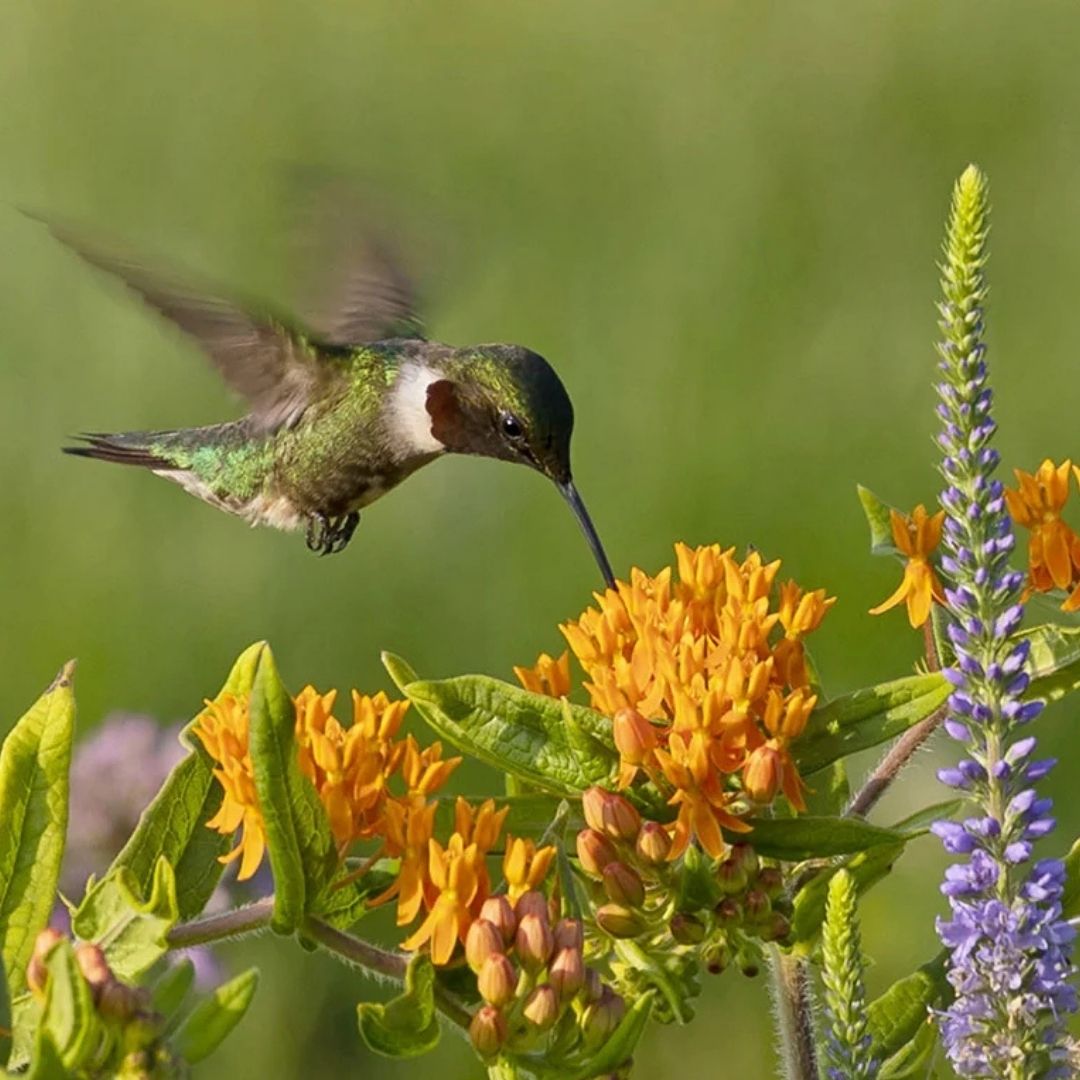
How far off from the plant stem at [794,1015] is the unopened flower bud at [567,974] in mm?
491

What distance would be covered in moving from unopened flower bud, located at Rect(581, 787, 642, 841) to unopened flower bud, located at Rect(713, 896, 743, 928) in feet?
0.53

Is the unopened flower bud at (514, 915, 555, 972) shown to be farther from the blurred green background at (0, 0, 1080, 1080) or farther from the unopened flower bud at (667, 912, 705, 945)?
the blurred green background at (0, 0, 1080, 1080)

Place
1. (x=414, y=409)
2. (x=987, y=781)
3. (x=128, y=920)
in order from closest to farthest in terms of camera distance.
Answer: (x=987, y=781) < (x=128, y=920) < (x=414, y=409)

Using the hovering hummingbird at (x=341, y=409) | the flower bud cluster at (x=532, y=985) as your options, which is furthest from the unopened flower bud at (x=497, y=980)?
the hovering hummingbird at (x=341, y=409)

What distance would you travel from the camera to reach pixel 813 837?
2.69 metres

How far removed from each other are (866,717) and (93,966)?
3.78 feet

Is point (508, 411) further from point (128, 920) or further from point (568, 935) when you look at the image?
point (128, 920)

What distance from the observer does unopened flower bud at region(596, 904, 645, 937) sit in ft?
8.85

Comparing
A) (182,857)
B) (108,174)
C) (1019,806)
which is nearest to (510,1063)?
(182,857)

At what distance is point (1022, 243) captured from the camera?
25.8 feet

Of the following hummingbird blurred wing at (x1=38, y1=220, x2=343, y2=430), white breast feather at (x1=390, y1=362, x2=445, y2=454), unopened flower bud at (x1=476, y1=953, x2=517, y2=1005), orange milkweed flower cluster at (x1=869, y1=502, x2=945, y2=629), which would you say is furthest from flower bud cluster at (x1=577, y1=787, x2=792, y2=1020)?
white breast feather at (x1=390, y1=362, x2=445, y2=454)

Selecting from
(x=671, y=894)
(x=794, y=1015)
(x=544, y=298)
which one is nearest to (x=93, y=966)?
(x=671, y=894)

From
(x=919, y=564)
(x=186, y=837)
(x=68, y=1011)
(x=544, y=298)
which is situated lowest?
(x=68, y=1011)

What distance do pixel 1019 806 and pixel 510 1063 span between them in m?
0.76
